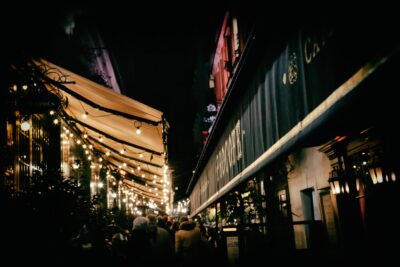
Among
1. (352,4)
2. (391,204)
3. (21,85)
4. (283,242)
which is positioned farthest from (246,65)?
(21,85)

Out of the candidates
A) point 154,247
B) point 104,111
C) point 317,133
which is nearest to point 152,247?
point 154,247

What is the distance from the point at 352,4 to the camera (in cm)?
244

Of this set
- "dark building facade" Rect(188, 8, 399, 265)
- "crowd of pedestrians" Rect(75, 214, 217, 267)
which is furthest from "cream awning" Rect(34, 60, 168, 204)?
"crowd of pedestrians" Rect(75, 214, 217, 267)

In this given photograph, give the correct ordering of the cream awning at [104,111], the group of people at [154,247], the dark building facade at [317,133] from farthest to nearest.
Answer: the group of people at [154,247] → the cream awning at [104,111] → the dark building facade at [317,133]

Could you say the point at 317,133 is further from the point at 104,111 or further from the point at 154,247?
the point at 104,111

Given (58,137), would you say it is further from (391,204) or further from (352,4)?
(352,4)

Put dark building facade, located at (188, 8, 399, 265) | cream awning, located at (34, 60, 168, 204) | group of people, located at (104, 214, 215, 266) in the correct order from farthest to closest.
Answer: group of people, located at (104, 214, 215, 266) < cream awning, located at (34, 60, 168, 204) < dark building facade, located at (188, 8, 399, 265)

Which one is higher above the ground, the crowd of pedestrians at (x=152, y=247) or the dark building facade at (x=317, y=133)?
the dark building facade at (x=317, y=133)

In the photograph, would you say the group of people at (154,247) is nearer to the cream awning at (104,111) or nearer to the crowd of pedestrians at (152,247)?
the crowd of pedestrians at (152,247)

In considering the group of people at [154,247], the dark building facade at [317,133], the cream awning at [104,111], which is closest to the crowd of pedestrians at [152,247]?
the group of people at [154,247]

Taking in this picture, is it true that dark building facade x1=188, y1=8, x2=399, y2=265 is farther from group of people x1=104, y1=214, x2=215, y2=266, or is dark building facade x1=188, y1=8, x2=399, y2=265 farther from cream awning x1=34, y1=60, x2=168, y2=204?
cream awning x1=34, y1=60, x2=168, y2=204

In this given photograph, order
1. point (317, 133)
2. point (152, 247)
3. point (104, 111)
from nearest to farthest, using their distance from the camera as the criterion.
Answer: point (317, 133)
point (152, 247)
point (104, 111)

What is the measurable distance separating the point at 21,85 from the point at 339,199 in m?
7.87

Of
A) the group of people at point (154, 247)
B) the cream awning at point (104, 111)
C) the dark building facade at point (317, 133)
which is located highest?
the cream awning at point (104, 111)
